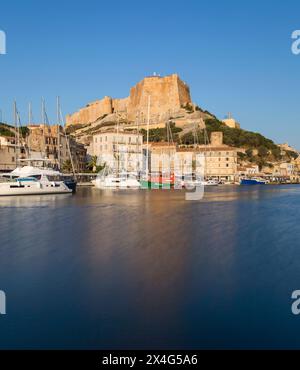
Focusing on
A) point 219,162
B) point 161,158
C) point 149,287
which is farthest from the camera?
point 219,162

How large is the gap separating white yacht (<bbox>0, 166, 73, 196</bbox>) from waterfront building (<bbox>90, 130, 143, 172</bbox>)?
83.8ft

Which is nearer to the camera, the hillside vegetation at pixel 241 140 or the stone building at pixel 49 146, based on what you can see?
the stone building at pixel 49 146

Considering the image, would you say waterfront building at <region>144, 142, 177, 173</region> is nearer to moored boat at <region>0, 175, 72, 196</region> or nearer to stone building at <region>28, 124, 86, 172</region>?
stone building at <region>28, 124, 86, 172</region>

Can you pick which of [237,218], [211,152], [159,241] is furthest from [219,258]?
[211,152]

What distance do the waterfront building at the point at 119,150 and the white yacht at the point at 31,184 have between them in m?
25.6

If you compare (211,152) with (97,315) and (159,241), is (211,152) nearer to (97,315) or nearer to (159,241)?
(159,241)

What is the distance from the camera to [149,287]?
950cm

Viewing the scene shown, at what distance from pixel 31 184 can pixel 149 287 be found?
32136mm

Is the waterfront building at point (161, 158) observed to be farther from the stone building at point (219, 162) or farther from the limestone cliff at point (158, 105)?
the limestone cliff at point (158, 105)

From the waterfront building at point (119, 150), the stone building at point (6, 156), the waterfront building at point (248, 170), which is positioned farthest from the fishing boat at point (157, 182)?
the waterfront building at point (248, 170)

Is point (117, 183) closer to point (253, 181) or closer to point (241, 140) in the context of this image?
point (253, 181)

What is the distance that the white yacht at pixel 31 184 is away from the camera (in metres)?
38.8

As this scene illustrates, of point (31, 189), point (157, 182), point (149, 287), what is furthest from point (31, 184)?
point (149, 287)

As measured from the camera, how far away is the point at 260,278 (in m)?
10.5
